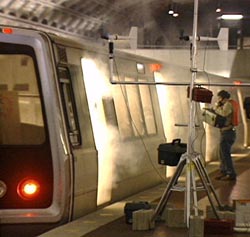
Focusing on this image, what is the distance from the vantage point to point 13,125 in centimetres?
759

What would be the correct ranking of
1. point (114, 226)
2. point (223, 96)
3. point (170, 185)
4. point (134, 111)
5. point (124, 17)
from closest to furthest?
1. point (170, 185)
2. point (114, 226)
3. point (134, 111)
4. point (124, 17)
5. point (223, 96)

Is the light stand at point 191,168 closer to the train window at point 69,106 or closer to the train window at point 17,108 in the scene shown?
the train window at point 69,106

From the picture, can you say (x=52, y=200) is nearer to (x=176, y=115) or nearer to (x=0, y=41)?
(x=0, y=41)

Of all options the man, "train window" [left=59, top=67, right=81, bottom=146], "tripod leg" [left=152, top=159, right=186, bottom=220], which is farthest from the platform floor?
the man

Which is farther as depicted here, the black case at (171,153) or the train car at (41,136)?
the black case at (171,153)

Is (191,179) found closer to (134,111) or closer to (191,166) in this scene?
(191,166)

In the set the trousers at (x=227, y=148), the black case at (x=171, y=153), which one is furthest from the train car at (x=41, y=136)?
the trousers at (x=227, y=148)

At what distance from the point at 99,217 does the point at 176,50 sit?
7.33 m

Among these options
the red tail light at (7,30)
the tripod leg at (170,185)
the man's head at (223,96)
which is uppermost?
the red tail light at (7,30)

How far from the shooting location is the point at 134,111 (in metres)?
11.2

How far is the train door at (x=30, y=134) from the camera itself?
750cm

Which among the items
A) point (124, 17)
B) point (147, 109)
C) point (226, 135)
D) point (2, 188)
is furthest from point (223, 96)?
point (2, 188)

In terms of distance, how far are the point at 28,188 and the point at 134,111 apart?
3.85m

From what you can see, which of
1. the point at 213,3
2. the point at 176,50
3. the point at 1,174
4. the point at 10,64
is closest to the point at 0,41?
the point at 10,64
